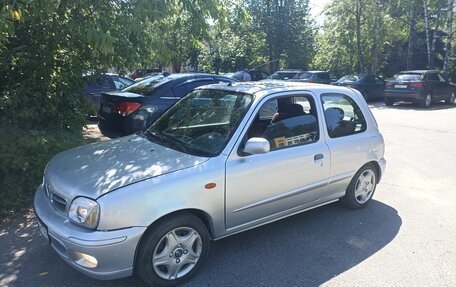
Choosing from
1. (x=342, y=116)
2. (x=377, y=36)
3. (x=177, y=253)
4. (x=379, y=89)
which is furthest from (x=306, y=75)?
(x=177, y=253)

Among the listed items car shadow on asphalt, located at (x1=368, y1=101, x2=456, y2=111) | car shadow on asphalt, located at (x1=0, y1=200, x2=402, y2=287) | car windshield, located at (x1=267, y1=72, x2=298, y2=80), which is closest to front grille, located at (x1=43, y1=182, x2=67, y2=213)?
car shadow on asphalt, located at (x1=0, y1=200, x2=402, y2=287)

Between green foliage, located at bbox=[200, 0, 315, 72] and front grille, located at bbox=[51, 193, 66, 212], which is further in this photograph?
green foliage, located at bbox=[200, 0, 315, 72]

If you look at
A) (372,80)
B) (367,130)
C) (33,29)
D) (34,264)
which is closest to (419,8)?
(372,80)

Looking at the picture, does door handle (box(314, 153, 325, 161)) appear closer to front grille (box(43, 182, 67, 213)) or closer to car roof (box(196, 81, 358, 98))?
car roof (box(196, 81, 358, 98))

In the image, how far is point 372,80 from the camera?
66.5 feet

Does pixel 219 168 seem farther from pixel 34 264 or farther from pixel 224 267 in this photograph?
pixel 34 264

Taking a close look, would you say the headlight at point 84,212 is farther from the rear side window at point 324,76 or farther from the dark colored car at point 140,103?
the rear side window at point 324,76

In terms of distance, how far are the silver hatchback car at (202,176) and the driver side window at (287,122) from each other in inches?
0.5

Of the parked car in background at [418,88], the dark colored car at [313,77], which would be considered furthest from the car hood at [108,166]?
the dark colored car at [313,77]

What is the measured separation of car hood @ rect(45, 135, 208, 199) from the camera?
125 inches

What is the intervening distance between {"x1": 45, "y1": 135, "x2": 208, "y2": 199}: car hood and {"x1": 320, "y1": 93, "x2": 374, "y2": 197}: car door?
174 centimetres

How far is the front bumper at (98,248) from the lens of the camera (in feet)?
9.64

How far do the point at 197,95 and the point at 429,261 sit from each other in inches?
120

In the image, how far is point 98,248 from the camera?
9.59 feet
